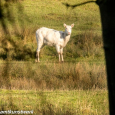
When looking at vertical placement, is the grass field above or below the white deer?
below

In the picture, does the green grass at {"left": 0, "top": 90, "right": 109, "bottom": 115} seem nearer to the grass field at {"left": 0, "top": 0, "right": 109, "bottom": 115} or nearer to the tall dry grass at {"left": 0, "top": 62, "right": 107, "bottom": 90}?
the grass field at {"left": 0, "top": 0, "right": 109, "bottom": 115}

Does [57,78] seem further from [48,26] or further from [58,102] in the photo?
[48,26]

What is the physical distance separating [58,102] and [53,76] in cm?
212

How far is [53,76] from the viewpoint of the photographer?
660cm

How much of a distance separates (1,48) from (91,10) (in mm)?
7999

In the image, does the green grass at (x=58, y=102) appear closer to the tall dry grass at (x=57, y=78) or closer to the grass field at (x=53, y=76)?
the grass field at (x=53, y=76)

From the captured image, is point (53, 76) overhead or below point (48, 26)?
Answer: below

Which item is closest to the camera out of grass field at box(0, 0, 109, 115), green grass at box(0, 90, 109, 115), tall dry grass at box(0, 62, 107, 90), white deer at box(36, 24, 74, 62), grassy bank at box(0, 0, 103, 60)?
green grass at box(0, 90, 109, 115)

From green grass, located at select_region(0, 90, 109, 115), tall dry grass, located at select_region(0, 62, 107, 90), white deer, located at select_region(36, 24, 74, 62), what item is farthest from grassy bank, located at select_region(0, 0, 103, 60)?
green grass, located at select_region(0, 90, 109, 115)

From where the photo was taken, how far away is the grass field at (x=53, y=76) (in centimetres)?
434

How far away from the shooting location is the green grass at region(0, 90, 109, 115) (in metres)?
4.12

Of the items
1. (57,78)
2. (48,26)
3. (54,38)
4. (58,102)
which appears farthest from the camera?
(48,26)

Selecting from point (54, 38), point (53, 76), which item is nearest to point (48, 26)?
point (54, 38)

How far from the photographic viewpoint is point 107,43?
7.89 ft
